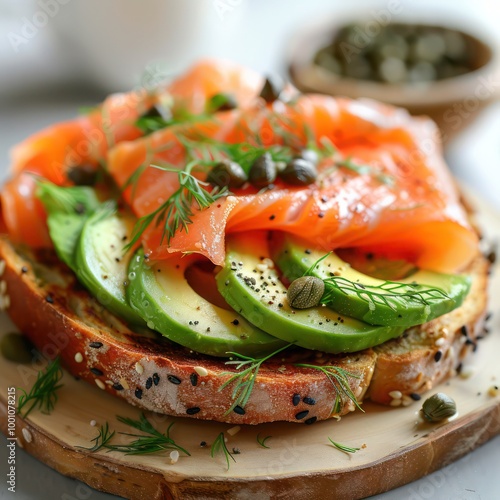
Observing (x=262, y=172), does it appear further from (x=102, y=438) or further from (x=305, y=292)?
(x=102, y=438)

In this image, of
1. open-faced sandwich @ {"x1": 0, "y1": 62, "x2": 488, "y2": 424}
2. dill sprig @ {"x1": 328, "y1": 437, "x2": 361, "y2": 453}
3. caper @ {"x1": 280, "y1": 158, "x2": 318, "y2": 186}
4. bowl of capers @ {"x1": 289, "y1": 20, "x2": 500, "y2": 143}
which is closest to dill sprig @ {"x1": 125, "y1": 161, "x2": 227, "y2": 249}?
open-faced sandwich @ {"x1": 0, "y1": 62, "x2": 488, "y2": 424}

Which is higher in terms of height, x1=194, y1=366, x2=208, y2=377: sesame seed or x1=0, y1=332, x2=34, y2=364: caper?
x1=194, y1=366, x2=208, y2=377: sesame seed

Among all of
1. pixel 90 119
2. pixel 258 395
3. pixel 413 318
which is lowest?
pixel 258 395

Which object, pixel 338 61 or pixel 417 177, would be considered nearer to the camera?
pixel 417 177

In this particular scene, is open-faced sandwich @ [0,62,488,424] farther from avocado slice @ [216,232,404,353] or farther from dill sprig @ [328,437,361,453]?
dill sprig @ [328,437,361,453]

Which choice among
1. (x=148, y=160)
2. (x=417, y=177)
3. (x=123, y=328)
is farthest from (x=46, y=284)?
(x=417, y=177)

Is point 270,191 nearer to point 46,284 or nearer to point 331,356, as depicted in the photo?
point 331,356
